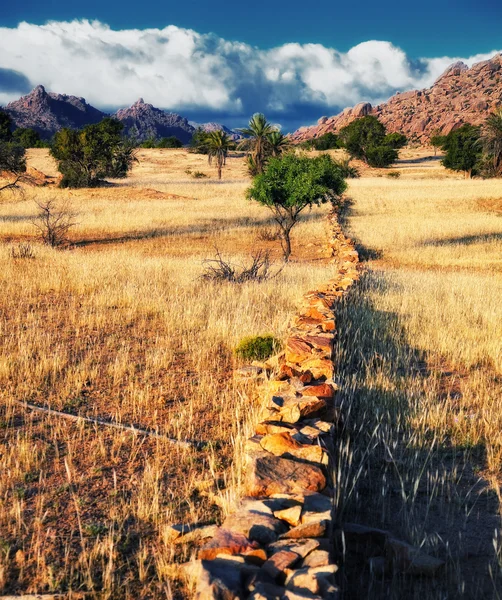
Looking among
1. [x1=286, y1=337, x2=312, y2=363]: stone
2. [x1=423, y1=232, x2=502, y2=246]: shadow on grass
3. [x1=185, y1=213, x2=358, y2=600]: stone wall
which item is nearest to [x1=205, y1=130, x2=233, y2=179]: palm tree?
[x1=423, y1=232, x2=502, y2=246]: shadow on grass

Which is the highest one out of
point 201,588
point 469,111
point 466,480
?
point 469,111

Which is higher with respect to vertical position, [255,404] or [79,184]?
[79,184]

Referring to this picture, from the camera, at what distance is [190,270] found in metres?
12.7

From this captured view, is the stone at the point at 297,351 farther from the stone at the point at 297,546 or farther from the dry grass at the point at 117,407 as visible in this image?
the stone at the point at 297,546

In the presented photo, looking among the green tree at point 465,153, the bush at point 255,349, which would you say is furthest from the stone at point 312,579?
the green tree at point 465,153

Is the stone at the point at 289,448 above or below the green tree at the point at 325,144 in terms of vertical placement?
below

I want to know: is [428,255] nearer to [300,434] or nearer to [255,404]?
[255,404]

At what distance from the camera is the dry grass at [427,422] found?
327cm

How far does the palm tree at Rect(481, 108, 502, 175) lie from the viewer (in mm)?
44906

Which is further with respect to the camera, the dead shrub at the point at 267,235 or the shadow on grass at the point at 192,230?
the dead shrub at the point at 267,235

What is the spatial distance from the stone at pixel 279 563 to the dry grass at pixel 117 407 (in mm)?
475

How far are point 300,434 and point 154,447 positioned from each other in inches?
52.9

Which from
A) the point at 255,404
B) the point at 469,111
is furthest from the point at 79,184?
the point at 469,111

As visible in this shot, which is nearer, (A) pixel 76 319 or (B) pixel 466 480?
(B) pixel 466 480
